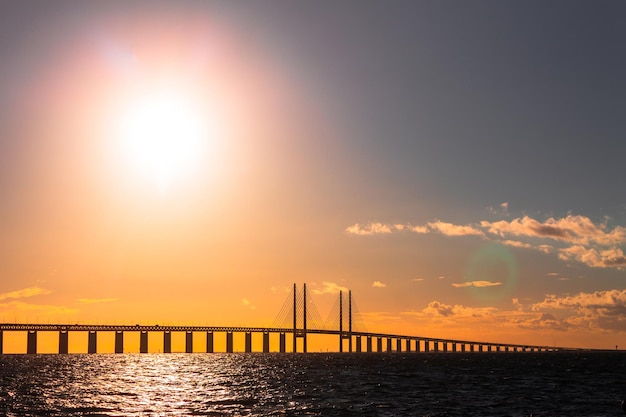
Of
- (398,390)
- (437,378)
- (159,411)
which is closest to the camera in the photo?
(159,411)

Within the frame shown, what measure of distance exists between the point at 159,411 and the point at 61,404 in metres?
10.5

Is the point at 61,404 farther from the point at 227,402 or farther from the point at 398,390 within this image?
the point at 398,390

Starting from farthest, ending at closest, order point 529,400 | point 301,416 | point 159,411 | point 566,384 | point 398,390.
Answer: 1. point 566,384
2. point 398,390
3. point 529,400
4. point 159,411
5. point 301,416

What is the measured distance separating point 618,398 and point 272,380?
4182 centimetres

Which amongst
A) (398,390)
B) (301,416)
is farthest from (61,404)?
(398,390)

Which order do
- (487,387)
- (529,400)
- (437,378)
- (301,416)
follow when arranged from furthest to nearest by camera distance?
(437,378)
(487,387)
(529,400)
(301,416)

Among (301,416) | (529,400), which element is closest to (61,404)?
(301,416)

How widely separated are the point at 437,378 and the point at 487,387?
17.6m

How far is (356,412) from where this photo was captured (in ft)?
197

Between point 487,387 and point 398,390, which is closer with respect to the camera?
point 398,390

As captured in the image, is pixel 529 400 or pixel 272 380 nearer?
pixel 529 400

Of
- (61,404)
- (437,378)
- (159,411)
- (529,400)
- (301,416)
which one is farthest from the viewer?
(437,378)

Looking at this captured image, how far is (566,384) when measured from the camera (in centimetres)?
9481

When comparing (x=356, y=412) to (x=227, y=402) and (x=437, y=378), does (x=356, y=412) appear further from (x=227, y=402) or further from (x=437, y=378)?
(x=437, y=378)
